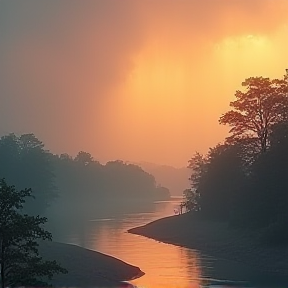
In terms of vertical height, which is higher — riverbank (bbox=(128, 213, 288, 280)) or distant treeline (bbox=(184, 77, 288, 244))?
distant treeline (bbox=(184, 77, 288, 244))

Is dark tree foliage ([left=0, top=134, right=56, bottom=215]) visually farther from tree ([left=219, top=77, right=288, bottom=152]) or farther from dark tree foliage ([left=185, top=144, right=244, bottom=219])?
tree ([left=219, top=77, right=288, bottom=152])

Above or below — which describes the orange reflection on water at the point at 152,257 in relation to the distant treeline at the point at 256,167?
below

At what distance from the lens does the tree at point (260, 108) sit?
59.4 meters

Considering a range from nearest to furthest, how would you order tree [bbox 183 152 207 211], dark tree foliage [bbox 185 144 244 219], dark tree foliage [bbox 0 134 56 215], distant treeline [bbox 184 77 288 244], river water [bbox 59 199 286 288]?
river water [bbox 59 199 286 288] < distant treeline [bbox 184 77 288 244] < dark tree foliage [bbox 185 144 244 219] < tree [bbox 183 152 207 211] < dark tree foliage [bbox 0 134 56 215]

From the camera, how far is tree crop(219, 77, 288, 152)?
2338 inches

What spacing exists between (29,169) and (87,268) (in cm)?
9159

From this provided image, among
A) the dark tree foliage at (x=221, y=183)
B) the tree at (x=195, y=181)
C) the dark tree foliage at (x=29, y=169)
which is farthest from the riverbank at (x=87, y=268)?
the dark tree foliage at (x=29, y=169)

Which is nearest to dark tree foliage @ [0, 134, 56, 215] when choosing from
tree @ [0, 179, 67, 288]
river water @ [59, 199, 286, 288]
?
river water @ [59, 199, 286, 288]

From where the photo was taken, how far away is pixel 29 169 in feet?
428

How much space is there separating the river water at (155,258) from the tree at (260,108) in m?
13.7

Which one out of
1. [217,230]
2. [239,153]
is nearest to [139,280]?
[217,230]

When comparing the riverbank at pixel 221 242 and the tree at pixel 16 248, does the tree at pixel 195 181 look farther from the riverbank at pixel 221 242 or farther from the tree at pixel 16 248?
the tree at pixel 16 248

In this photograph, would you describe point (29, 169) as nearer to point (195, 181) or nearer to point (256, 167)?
point (195, 181)

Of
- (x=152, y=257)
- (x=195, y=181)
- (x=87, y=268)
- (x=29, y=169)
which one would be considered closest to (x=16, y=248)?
(x=87, y=268)
